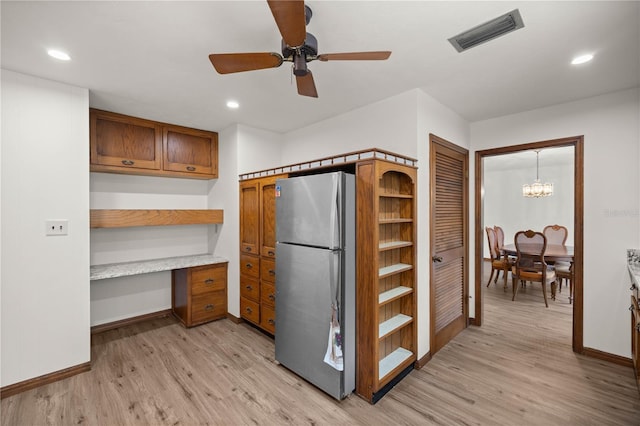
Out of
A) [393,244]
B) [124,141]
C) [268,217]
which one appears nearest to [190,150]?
[124,141]

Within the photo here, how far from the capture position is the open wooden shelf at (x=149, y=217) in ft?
9.66

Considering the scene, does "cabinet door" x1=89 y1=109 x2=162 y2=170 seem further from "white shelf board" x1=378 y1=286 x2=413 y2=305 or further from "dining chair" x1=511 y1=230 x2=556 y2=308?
"dining chair" x1=511 y1=230 x2=556 y2=308

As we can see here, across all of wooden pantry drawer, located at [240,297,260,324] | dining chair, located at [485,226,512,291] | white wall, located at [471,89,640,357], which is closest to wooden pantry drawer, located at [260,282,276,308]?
wooden pantry drawer, located at [240,297,260,324]

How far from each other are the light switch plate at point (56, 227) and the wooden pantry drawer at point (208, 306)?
4.82 ft

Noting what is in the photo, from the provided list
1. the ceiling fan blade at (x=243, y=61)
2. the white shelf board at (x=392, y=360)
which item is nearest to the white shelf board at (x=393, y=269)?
the white shelf board at (x=392, y=360)

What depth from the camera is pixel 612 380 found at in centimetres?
230

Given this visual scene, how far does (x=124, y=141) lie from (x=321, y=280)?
2736mm

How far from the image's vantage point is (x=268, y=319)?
309 cm

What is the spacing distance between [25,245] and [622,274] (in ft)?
16.7

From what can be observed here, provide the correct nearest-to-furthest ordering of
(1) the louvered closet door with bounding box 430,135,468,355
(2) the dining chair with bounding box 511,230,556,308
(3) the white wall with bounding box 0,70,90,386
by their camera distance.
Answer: (3) the white wall with bounding box 0,70,90,386
(1) the louvered closet door with bounding box 430,135,468,355
(2) the dining chair with bounding box 511,230,556,308

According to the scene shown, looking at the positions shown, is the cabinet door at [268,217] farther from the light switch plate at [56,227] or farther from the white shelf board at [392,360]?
the light switch plate at [56,227]

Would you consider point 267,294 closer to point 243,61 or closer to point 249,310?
point 249,310

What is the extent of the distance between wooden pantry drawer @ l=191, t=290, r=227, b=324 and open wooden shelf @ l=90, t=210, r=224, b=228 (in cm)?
93

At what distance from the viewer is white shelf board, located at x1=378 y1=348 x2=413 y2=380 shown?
7.21 feet
